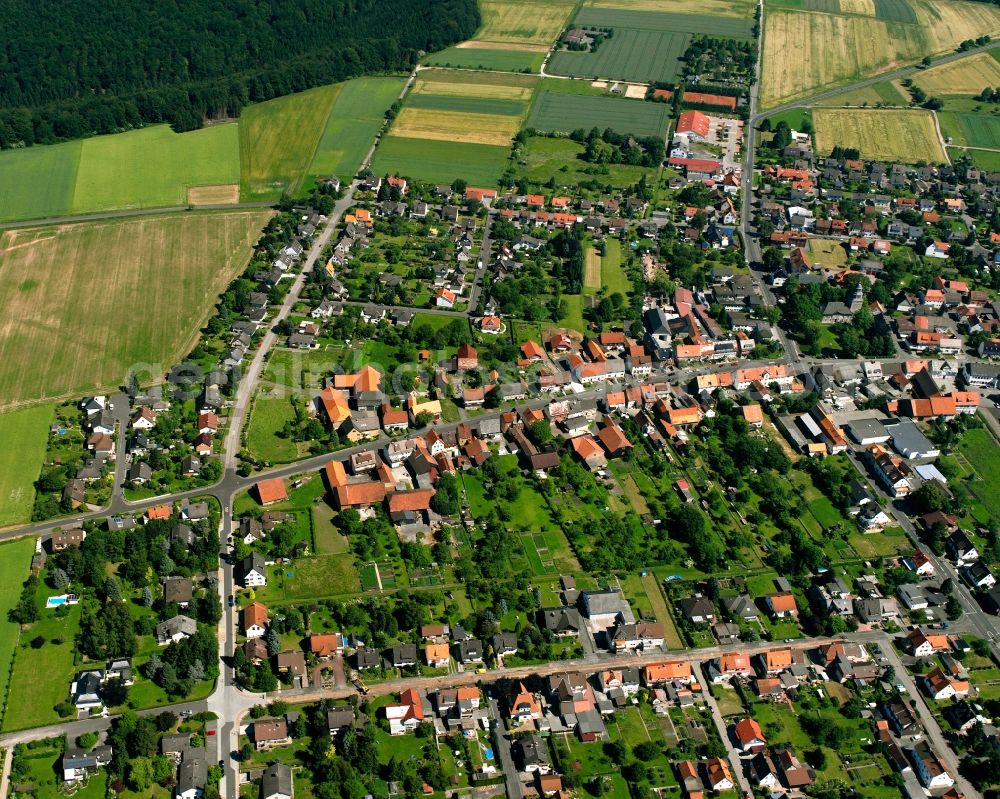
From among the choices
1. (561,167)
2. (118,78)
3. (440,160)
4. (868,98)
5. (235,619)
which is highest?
(118,78)

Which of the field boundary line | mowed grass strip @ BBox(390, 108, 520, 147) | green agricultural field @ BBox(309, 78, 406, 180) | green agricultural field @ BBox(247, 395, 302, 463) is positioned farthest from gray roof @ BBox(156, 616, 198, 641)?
the field boundary line

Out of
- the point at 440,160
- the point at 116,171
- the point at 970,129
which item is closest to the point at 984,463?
the point at 440,160

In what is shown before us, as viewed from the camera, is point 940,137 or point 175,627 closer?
point 175,627

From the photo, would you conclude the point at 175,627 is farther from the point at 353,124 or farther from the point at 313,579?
the point at 353,124

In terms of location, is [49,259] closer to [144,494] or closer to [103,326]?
[103,326]

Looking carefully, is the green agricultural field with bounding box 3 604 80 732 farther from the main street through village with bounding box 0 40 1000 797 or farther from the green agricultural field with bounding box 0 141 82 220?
the green agricultural field with bounding box 0 141 82 220

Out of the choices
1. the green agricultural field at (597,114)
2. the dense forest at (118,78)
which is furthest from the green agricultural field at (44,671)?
the green agricultural field at (597,114)

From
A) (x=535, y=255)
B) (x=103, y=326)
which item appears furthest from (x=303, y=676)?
(x=535, y=255)
